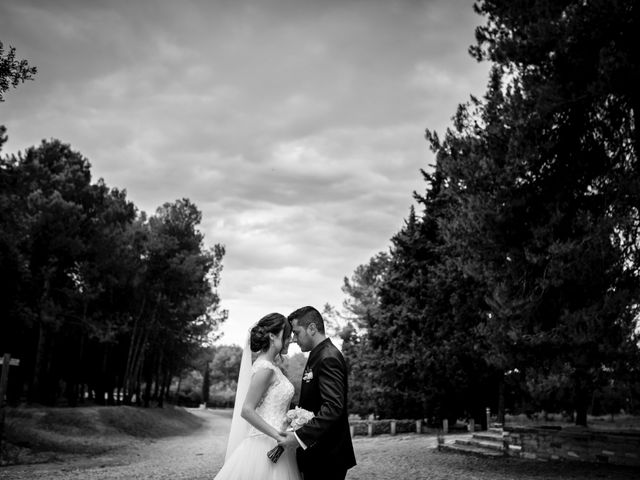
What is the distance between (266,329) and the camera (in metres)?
4.74

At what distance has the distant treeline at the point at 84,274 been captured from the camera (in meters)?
25.7

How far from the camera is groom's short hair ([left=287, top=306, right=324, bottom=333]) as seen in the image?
4.70 m

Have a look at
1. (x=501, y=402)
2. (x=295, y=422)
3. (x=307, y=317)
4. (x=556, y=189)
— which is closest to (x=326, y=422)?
(x=295, y=422)

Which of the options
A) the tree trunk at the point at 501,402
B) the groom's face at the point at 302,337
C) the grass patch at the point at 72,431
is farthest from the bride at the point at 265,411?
the tree trunk at the point at 501,402

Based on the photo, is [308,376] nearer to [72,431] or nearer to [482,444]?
[482,444]

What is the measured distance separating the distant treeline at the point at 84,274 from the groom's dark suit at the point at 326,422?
1975 cm

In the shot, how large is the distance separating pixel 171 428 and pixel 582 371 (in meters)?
27.2

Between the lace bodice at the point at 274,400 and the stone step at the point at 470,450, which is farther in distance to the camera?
the stone step at the point at 470,450

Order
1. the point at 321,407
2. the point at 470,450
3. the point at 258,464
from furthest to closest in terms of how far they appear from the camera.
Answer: the point at 470,450 < the point at 258,464 < the point at 321,407

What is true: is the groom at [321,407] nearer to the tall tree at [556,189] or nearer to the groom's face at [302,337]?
the groom's face at [302,337]

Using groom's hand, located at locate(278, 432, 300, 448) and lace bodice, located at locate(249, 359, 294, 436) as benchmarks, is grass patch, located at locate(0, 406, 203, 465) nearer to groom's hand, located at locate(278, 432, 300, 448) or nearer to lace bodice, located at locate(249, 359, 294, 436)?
lace bodice, located at locate(249, 359, 294, 436)

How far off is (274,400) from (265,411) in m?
0.12

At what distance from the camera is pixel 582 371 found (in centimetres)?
1263

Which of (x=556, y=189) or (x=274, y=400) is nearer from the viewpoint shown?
(x=274, y=400)
